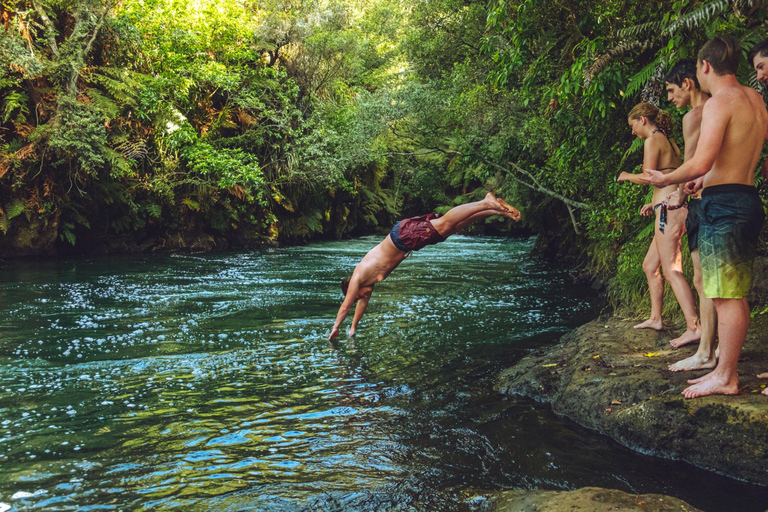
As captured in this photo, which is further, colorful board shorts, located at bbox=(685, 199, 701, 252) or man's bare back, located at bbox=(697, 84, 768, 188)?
colorful board shorts, located at bbox=(685, 199, 701, 252)

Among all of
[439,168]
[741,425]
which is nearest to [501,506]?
[741,425]

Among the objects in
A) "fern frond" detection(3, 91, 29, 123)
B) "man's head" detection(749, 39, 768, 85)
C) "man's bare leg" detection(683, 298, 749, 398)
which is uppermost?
"fern frond" detection(3, 91, 29, 123)

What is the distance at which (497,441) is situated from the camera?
167 inches

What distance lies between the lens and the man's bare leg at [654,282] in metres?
5.92

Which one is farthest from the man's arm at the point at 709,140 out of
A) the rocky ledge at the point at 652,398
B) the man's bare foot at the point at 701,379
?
the rocky ledge at the point at 652,398

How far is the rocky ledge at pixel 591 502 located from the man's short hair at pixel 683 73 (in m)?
3.17

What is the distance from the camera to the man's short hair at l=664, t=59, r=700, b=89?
176 inches

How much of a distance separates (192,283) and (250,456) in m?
9.15

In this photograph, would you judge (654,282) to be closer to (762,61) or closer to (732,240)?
(732,240)

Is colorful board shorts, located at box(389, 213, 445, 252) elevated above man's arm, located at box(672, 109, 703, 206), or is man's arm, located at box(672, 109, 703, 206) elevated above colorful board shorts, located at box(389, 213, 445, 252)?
man's arm, located at box(672, 109, 703, 206)

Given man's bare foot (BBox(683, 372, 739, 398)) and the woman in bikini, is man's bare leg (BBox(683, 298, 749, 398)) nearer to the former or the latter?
man's bare foot (BBox(683, 372, 739, 398))

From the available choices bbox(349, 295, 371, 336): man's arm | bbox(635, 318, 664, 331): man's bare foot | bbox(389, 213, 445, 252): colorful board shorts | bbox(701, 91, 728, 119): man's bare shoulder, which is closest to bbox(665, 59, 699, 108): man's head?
bbox(701, 91, 728, 119): man's bare shoulder

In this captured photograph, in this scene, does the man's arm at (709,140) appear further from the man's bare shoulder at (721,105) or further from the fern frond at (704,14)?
the fern frond at (704,14)

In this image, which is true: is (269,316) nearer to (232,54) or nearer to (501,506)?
(501,506)
